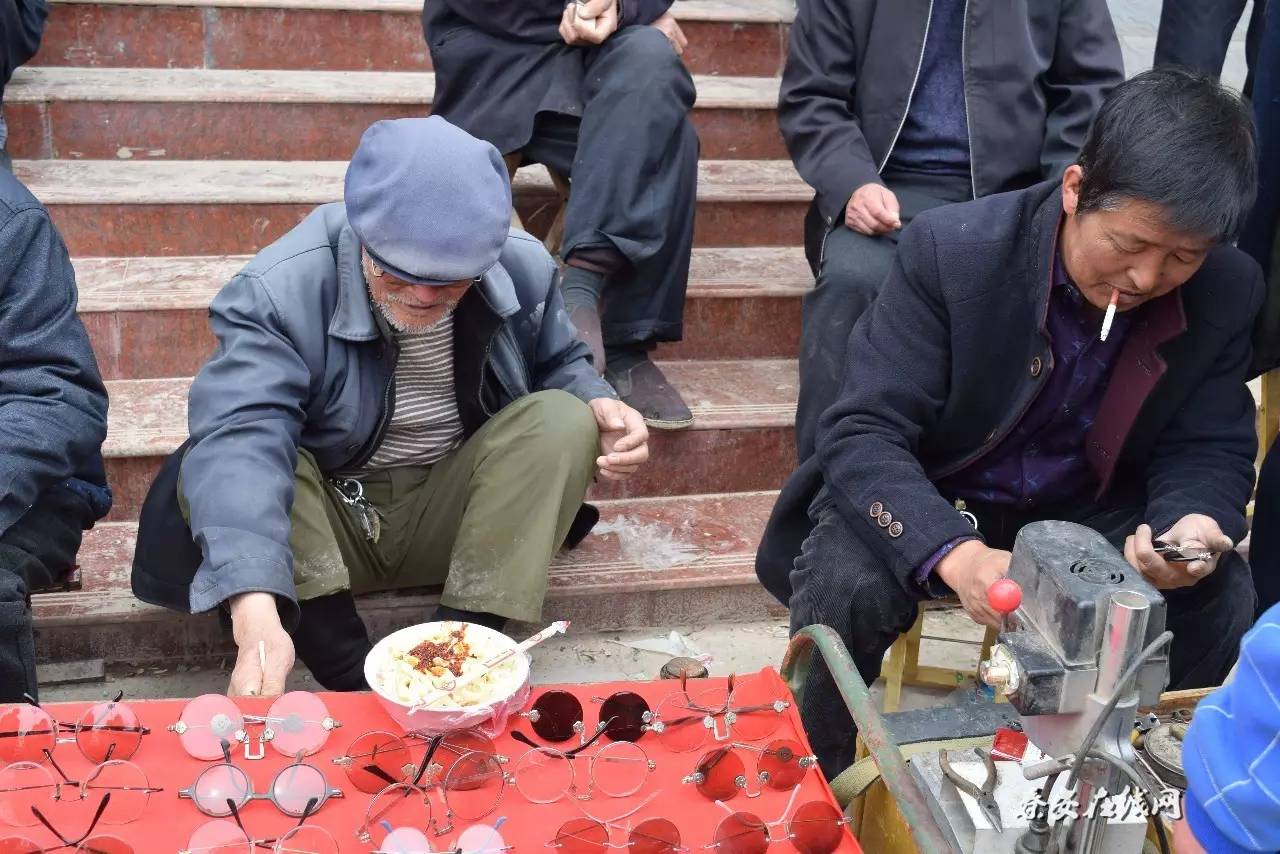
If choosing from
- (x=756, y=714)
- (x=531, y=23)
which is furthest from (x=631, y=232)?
(x=756, y=714)

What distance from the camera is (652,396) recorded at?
332 cm

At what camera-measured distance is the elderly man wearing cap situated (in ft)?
6.82

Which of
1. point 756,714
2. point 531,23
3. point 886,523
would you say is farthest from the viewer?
A: point 531,23

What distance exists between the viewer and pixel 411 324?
91.9 inches

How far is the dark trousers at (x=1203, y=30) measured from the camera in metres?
3.26

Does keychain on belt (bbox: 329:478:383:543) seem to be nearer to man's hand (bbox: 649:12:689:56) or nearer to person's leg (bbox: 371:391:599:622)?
person's leg (bbox: 371:391:599:622)

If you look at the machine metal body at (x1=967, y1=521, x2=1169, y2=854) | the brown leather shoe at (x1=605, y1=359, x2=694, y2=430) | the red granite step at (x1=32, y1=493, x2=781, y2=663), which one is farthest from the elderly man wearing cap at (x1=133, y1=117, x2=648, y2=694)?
the machine metal body at (x1=967, y1=521, x2=1169, y2=854)

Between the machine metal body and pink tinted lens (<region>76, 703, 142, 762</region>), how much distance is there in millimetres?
1064

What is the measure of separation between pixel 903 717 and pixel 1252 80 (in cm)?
208

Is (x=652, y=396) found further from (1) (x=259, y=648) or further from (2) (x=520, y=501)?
(1) (x=259, y=648)

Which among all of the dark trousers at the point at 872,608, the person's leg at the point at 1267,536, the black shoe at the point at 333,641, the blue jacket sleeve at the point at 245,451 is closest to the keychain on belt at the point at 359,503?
the black shoe at the point at 333,641

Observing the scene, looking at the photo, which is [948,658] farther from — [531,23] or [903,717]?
[531,23]

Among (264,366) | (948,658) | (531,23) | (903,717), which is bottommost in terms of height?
(948,658)

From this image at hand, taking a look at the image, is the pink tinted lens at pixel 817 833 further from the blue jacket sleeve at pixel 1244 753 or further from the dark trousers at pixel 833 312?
the dark trousers at pixel 833 312
